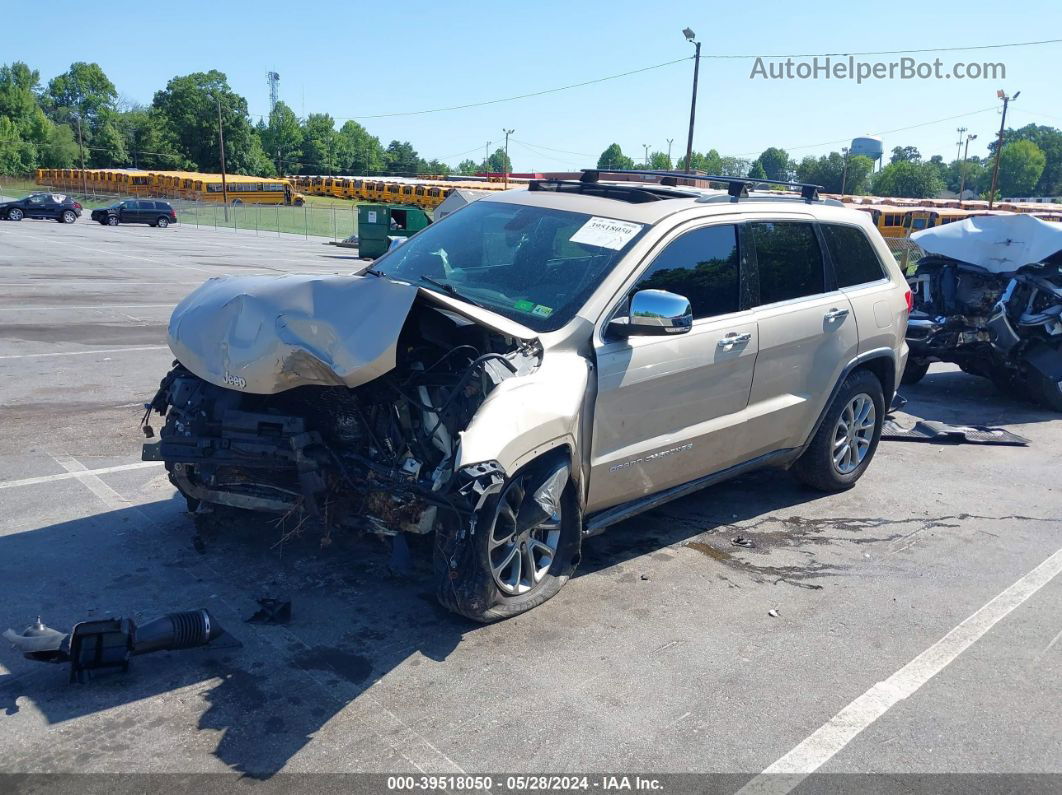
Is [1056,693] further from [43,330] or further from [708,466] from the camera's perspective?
[43,330]

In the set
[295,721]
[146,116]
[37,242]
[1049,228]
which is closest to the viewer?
[295,721]

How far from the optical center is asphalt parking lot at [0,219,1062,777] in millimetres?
3312

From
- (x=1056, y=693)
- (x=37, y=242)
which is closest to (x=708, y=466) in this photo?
(x=1056, y=693)

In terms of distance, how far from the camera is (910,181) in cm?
11250

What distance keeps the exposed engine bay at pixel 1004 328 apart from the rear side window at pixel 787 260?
174 inches

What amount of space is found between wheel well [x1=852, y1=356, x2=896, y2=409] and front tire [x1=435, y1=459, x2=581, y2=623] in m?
2.97

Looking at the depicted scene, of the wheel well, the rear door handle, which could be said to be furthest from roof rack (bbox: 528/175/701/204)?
the wheel well

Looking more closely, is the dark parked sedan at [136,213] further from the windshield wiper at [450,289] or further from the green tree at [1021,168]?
the green tree at [1021,168]

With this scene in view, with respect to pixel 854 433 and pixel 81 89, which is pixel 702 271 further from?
pixel 81 89

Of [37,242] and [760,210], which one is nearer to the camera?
[760,210]

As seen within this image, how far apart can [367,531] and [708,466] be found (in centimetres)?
210

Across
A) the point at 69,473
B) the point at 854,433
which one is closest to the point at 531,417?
the point at 854,433

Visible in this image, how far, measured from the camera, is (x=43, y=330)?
1147cm

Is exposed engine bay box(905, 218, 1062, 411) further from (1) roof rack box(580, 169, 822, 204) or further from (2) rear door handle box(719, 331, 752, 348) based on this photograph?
(2) rear door handle box(719, 331, 752, 348)
